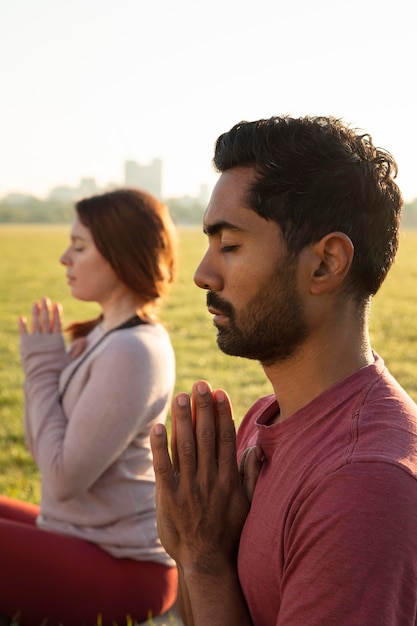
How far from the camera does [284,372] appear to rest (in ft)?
6.53

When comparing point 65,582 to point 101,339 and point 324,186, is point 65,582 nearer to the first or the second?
point 101,339

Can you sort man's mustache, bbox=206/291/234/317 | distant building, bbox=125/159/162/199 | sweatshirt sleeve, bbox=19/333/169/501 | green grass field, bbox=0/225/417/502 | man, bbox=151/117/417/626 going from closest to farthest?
man, bbox=151/117/417/626
man's mustache, bbox=206/291/234/317
sweatshirt sleeve, bbox=19/333/169/501
green grass field, bbox=0/225/417/502
distant building, bbox=125/159/162/199

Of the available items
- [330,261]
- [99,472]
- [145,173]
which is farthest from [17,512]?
[145,173]

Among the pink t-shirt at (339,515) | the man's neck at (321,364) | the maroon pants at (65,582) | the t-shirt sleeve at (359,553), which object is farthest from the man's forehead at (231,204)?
the maroon pants at (65,582)

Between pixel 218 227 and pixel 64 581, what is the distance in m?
2.14

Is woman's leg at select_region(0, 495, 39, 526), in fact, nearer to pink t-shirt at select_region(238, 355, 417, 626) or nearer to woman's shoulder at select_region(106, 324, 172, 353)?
woman's shoulder at select_region(106, 324, 172, 353)

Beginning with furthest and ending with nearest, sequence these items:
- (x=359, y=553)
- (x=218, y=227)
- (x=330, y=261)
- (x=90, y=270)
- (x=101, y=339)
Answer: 1. (x=90, y=270)
2. (x=101, y=339)
3. (x=218, y=227)
4. (x=330, y=261)
5. (x=359, y=553)

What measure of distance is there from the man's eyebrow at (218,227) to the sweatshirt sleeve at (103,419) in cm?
163

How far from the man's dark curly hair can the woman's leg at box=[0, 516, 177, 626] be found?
2128 mm

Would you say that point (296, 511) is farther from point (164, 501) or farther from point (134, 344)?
point (134, 344)

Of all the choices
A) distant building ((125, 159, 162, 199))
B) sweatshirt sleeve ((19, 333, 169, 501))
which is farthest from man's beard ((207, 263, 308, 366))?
distant building ((125, 159, 162, 199))

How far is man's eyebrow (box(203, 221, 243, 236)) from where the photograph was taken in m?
1.95

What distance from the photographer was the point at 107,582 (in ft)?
11.7

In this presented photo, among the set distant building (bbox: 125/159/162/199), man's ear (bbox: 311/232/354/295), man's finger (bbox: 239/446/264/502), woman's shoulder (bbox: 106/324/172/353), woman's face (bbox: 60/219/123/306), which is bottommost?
distant building (bbox: 125/159/162/199)
